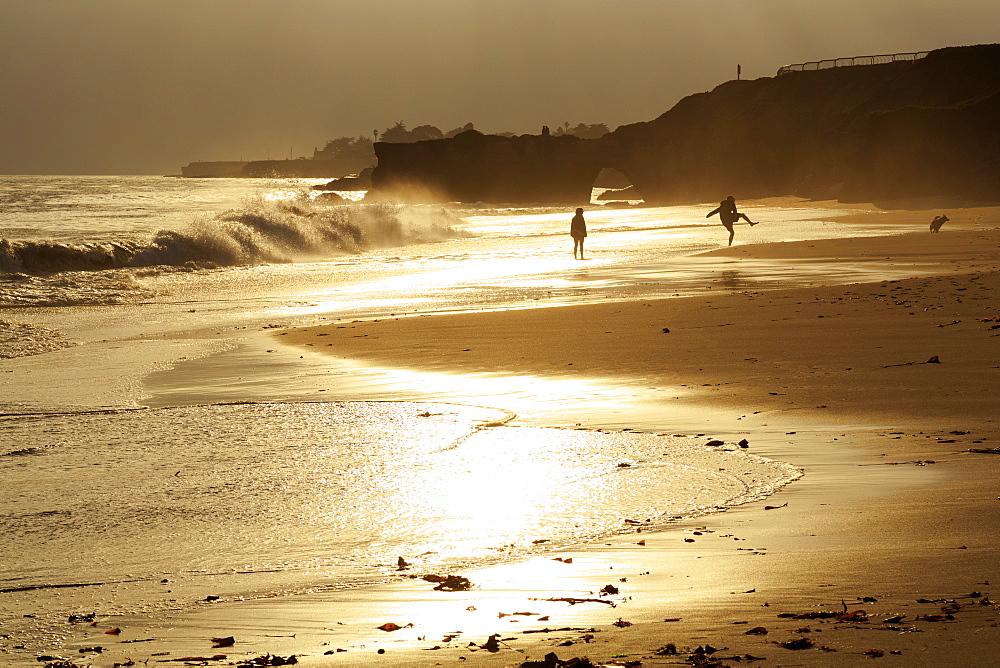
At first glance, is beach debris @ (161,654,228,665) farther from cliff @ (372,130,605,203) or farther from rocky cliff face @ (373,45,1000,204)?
cliff @ (372,130,605,203)

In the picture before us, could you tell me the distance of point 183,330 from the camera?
1516 centimetres

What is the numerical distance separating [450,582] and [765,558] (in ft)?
4.31

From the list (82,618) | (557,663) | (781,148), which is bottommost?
→ (82,618)

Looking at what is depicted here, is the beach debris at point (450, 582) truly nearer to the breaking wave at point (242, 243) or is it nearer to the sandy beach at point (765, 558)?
the sandy beach at point (765, 558)

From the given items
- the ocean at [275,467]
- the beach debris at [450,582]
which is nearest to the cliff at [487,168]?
the ocean at [275,467]

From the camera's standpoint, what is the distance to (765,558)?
438 cm

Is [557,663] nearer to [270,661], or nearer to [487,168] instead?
[270,661]

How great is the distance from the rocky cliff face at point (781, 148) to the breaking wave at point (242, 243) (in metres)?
34.1

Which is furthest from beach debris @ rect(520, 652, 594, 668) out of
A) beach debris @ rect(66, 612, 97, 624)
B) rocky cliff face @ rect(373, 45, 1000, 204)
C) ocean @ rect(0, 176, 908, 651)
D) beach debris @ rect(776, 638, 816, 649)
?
rocky cliff face @ rect(373, 45, 1000, 204)

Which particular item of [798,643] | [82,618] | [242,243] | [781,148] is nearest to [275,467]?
[82,618]

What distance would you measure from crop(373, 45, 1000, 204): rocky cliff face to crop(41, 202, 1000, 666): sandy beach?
177 ft

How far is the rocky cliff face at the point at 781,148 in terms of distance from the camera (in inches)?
2515

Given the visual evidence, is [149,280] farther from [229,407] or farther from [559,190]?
[559,190]

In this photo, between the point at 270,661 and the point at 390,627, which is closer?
the point at 270,661
